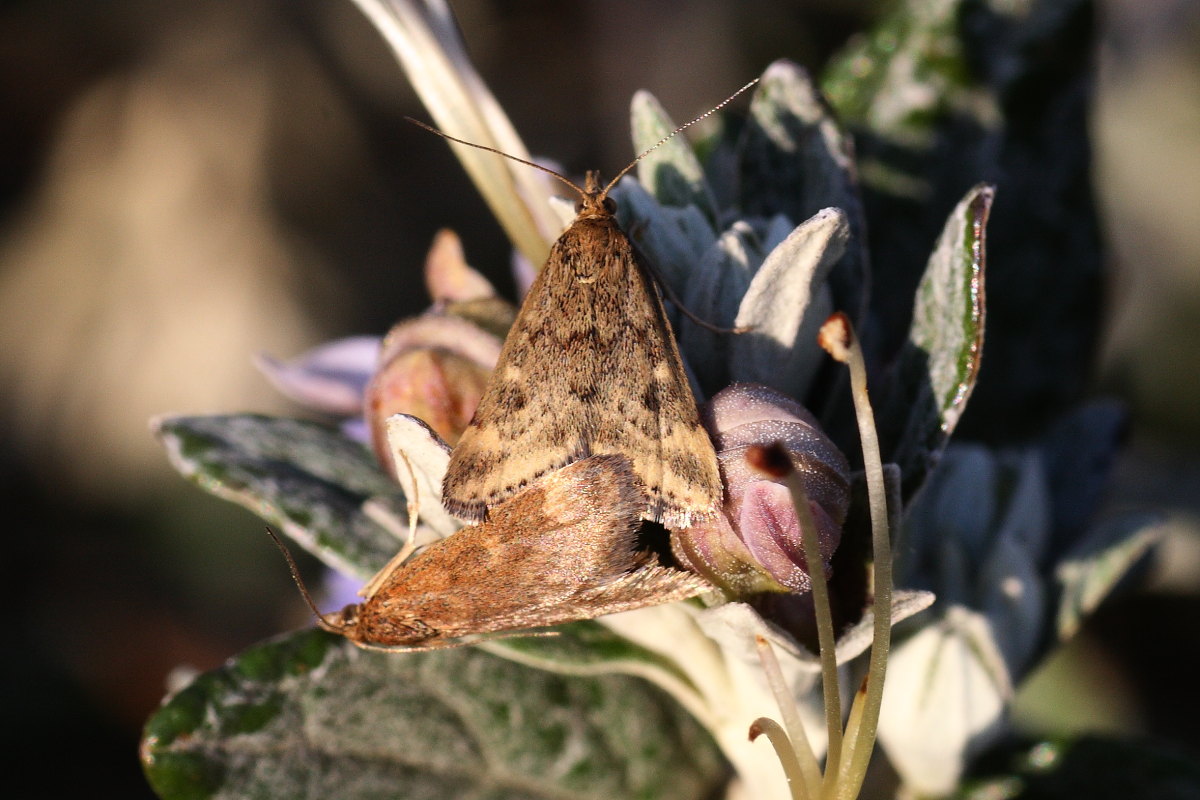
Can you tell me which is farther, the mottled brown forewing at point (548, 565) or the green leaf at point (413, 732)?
the green leaf at point (413, 732)

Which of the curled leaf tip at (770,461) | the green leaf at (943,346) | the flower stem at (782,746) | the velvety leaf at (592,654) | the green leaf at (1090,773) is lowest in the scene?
the green leaf at (1090,773)

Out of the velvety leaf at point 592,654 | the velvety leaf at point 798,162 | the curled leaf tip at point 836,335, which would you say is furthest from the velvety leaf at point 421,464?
the velvety leaf at point 798,162

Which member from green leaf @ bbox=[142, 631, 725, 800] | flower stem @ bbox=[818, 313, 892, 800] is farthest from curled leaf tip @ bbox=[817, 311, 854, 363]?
green leaf @ bbox=[142, 631, 725, 800]

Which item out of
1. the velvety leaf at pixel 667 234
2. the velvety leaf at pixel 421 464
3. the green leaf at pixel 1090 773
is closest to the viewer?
the velvety leaf at pixel 421 464

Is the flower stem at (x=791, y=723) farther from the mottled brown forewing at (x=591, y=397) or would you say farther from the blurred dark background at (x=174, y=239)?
the blurred dark background at (x=174, y=239)

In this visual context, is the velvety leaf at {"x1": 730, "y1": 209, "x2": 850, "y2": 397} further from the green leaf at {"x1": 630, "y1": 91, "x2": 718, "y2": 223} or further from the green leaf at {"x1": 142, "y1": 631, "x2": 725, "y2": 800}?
the green leaf at {"x1": 142, "y1": 631, "x2": 725, "y2": 800}

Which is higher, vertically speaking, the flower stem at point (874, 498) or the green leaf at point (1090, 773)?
the flower stem at point (874, 498)
